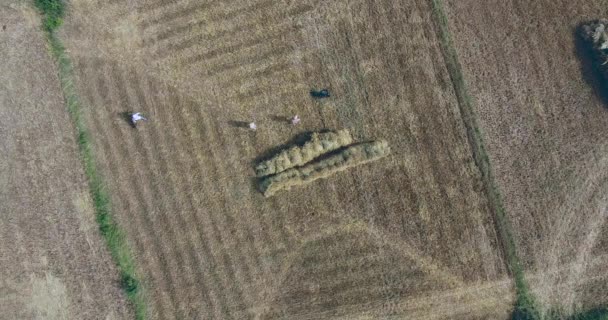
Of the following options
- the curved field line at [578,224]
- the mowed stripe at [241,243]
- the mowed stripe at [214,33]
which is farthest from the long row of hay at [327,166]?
the curved field line at [578,224]

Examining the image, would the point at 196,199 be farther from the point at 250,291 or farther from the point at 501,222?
the point at 501,222

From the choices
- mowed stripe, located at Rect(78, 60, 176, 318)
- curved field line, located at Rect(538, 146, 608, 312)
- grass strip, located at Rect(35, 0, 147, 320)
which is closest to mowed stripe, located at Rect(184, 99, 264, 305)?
mowed stripe, located at Rect(78, 60, 176, 318)

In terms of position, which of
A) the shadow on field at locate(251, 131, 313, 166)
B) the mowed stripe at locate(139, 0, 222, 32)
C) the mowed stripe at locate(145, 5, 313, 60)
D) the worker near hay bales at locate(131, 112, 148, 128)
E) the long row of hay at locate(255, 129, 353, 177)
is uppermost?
the mowed stripe at locate(139, 0, 222, 32)

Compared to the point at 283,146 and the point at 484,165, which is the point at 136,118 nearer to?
the point at 283,146

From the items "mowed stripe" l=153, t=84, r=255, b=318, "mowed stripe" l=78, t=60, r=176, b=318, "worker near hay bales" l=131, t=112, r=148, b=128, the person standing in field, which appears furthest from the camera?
"mowed stripe" l=153, t=84, r=255, b=318

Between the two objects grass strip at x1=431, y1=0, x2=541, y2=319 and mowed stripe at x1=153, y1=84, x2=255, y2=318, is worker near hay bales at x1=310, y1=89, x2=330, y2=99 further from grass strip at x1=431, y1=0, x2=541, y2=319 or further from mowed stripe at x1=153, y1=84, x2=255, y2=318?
mowed stripe at x1=153, y1=84, x2=255, y2=318

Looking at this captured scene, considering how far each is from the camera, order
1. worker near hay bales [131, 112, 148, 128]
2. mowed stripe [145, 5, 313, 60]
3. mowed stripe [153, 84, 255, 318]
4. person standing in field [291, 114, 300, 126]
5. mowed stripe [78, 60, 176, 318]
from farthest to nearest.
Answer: mowed stripe [145, 5, 313, 60] → mowed stripe [153, 84, 255, 318] → mowed stripe [78, 60, 176, 318] → person standing in field [291, 114, 300, 126] → worker near hay bales [131, 112, 148, 128]

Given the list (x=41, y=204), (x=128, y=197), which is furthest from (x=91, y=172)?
(x=41, y=204)
